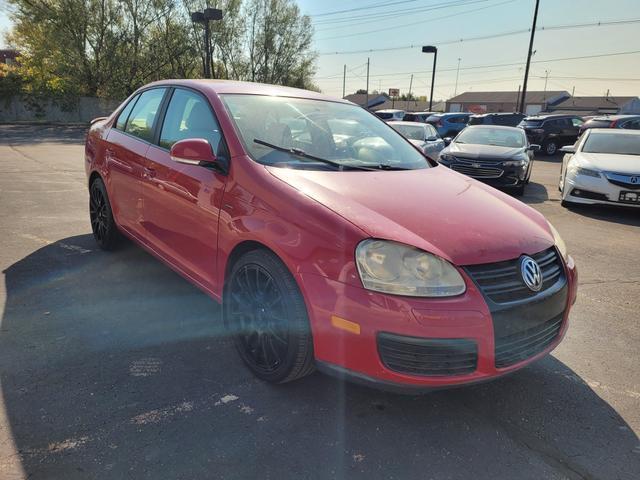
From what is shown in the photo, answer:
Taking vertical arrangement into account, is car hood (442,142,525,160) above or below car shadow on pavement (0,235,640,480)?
above

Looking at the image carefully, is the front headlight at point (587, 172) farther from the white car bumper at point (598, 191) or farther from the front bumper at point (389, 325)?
the front bumper at point (389, 325)

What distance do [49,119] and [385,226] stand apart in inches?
1295

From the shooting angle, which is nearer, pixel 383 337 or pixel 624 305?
pixel 383 337

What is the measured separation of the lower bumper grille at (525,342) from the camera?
7.11 feet

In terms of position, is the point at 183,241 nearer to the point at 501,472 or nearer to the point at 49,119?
the point at 501,472

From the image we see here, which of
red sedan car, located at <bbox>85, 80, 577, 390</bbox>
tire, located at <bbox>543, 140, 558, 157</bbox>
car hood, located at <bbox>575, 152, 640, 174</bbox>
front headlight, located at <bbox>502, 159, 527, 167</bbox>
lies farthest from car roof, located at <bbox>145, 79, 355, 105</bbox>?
tire, located at <bbox>543, 140, 558, 157</bbox>

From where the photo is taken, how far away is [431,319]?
2.03 metres

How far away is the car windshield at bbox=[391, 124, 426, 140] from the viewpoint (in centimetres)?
1120

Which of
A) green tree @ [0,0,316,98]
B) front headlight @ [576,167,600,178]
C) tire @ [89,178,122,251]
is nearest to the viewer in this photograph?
tire @ [89,178,122,251]

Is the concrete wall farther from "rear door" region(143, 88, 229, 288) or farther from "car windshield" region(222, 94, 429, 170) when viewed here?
"car windshield" region(222, 94, 429, 170)

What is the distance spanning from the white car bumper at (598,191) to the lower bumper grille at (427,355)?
6.43 m

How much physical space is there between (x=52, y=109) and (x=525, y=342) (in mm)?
33210

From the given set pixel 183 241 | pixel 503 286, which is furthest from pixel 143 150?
pixel 503 286

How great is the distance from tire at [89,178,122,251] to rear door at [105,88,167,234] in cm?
21
